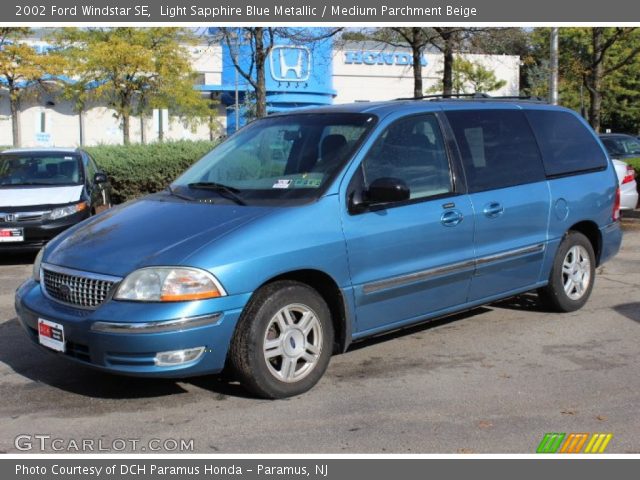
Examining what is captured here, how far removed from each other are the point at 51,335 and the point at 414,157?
2738mm

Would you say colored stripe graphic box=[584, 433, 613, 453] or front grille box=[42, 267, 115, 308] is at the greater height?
front grille box=[42, 267, 115, 308]

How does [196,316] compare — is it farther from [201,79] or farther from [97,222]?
[201,79]

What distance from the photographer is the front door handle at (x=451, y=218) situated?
5.59 m

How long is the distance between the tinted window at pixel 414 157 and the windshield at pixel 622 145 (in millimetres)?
15470

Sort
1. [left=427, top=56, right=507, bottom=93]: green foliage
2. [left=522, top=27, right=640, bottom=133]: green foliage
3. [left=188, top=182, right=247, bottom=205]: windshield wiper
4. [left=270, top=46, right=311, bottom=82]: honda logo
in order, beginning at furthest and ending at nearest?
[left=270, top=46, right=311, bottom=82]: honda logo < [left=427, top=56, right=507, bottom=93]: green foliage < [left=522, top=27, right=640, bottom=133]: green foliage < [left=188, top=182, right=247, bottom=205]: windshield wiper

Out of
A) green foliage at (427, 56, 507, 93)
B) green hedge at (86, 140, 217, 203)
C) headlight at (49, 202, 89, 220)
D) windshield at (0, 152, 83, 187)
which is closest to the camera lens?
headlight at (49, 202, 89, 220)

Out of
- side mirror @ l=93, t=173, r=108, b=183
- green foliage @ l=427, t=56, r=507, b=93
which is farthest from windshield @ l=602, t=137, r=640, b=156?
green foliage @ l=427, t=56, r=507, b=93

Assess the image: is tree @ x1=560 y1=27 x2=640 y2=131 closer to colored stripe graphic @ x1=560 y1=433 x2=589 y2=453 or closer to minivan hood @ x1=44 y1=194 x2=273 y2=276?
minivan hood @ x1=44 y1=194 x2=273 y2=276

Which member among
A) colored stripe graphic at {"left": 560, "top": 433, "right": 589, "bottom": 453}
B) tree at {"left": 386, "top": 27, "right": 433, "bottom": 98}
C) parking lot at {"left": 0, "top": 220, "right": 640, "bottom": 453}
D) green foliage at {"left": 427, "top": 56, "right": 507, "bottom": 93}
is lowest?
colored stripe graphic at {"left": 560, "top": 433, "right": 589, "bottom": 453}

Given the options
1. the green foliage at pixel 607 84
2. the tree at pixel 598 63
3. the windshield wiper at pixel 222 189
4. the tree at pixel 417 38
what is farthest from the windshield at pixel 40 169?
the green foliage at pixel 607 84

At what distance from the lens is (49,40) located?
3122cm

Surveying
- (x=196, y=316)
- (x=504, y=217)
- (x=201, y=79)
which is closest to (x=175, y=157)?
(x=504, y=217)

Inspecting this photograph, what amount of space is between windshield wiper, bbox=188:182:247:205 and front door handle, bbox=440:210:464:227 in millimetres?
1464

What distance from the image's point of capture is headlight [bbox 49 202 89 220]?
33.7 ft
